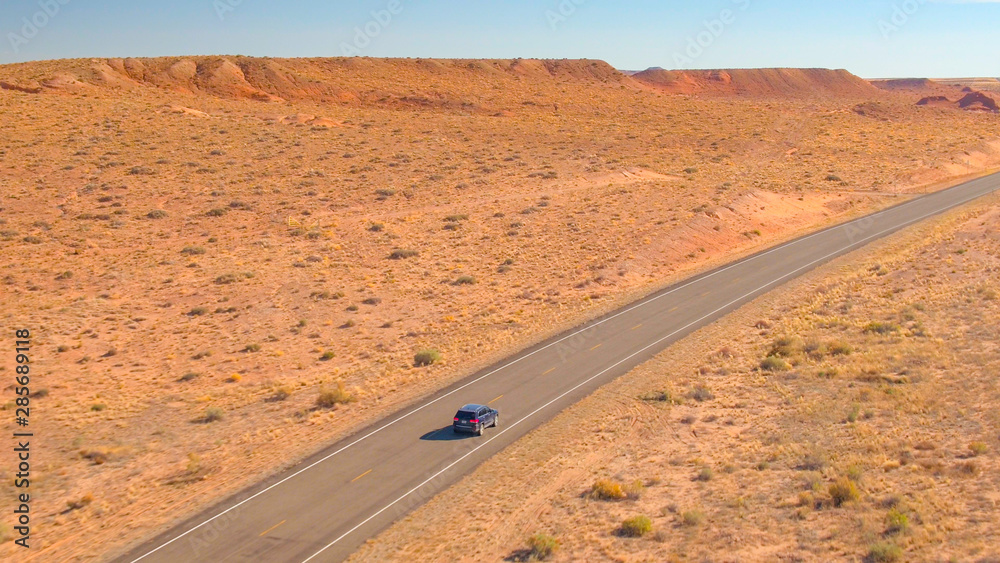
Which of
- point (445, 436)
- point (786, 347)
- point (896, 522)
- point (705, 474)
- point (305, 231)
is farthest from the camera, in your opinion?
point (305, 231)

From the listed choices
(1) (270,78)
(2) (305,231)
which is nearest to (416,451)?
(2) (305,231)

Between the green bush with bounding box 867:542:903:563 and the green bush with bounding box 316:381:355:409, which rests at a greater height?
the green bush with bounding box 316:381:355:409

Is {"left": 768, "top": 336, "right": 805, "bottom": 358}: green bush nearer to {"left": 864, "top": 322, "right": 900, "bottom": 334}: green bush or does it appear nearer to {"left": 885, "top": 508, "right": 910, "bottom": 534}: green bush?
{"left": 864, "top": 322, "right": 900, "bottom": 334}: green bush

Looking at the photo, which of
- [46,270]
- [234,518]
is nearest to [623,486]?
[234,518]

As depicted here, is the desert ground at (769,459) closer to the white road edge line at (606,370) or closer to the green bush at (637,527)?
the green bush at (637,527)

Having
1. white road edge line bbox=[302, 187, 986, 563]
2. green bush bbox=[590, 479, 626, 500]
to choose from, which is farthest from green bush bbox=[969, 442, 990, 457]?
white road edge line bbox=[302, 187, 986, 563]

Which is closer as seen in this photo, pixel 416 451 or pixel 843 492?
pixel 843 492

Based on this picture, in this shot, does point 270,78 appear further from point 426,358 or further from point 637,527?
point 637,527
